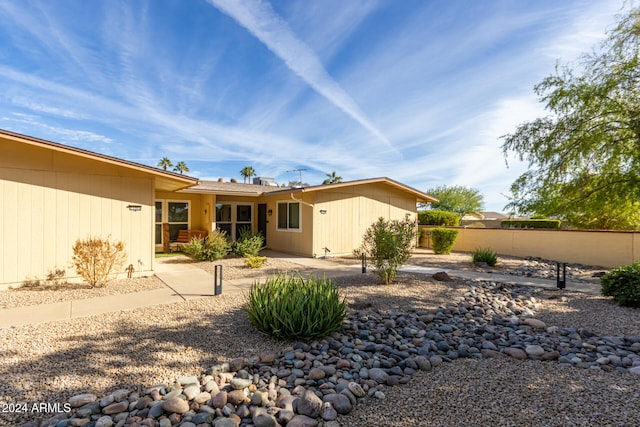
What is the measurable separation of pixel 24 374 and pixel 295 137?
52.1 ft

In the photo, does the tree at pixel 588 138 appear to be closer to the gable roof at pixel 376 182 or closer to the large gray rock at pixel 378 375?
the gable roof at pixel 376 182

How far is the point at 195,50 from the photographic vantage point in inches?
397

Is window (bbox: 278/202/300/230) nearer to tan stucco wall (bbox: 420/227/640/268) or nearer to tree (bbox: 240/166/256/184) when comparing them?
tan stucco wall (bbox: 420/227/640/268)

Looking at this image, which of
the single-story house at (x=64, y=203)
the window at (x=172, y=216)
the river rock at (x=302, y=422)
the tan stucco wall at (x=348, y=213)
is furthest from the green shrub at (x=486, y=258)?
the window at (x=172, y=216)

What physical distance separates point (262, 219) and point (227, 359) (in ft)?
36.0

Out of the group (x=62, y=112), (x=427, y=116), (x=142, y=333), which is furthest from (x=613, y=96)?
(x=62, y=112)

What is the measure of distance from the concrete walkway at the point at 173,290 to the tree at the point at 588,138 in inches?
160

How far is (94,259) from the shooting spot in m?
6.38

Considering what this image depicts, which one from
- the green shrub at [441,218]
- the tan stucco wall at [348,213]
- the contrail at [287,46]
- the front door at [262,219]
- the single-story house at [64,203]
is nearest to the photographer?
the single-story house at [64,203]

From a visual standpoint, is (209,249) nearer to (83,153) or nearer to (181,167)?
(83,153)

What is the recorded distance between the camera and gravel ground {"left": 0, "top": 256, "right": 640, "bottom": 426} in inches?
95.6

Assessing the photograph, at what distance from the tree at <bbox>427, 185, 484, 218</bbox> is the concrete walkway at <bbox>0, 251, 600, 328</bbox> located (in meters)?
30.7

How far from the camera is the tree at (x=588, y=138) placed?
29.3ft

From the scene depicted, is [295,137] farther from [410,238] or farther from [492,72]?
[410,238]
